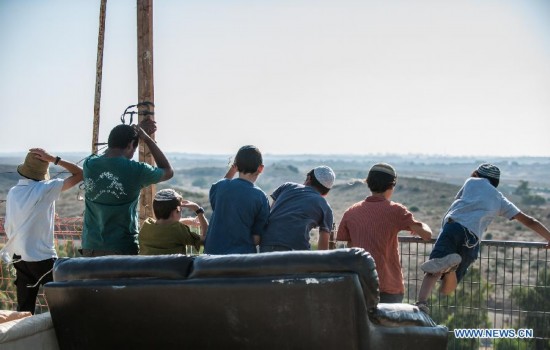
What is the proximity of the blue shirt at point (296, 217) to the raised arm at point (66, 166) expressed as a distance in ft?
5.44

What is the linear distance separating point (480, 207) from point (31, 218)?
3.84 meters

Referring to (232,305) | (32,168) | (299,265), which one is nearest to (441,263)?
(299,265)

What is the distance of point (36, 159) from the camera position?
6.48 meters

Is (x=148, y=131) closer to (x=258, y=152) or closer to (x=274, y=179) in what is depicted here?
(x=258, y=152)

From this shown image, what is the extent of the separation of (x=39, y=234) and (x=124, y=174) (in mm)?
1083

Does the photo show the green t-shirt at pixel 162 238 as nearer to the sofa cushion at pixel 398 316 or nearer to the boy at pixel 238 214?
the boy at pixel 238 214

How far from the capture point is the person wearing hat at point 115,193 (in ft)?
19.6

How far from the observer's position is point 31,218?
641 centimetres

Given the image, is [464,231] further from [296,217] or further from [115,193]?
[115,193]

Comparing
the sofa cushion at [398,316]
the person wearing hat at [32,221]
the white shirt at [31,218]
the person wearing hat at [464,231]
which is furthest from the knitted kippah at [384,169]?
the white shirt at [31,218]

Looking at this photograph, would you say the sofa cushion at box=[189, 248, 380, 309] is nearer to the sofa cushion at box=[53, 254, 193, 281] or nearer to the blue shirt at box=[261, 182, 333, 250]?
the sofa cushion at box=[53, 254, 193, 281]

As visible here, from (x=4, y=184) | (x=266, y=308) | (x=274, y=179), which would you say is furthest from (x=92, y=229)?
(x=274, y=179)

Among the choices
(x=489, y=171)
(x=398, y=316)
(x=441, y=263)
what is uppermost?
(x=489, y=171)

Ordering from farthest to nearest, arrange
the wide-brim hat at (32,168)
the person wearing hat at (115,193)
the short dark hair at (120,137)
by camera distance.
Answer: the wide-brim hat at (32,168), the short dark hair at (120,137), the person wearing hat at (115,193)
